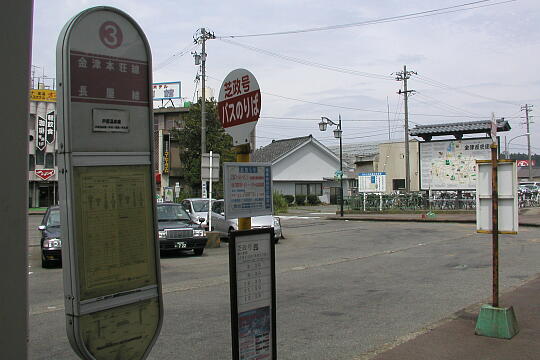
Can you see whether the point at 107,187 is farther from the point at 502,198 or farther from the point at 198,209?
the point at 198,209

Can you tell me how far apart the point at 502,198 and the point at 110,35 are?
17.7 feet

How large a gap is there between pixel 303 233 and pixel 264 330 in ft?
60.3

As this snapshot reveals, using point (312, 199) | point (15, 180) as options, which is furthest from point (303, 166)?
point (15, 180)

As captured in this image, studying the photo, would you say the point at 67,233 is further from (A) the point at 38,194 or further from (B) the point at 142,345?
(A) the point at 38,194

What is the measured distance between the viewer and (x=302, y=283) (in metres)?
9.95

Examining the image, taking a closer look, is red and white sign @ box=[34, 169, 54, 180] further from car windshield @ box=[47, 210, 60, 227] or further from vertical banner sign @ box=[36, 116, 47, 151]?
car windshield @ box=[47, 210, 60, 227]

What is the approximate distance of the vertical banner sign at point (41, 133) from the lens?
45.1 meters

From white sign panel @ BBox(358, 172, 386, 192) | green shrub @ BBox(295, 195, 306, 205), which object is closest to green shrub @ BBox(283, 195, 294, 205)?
green shrub @ BBox(295, 195, 306, 205)

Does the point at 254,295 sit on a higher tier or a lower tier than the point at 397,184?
lower

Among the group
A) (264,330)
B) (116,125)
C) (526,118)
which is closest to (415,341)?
(264,330)

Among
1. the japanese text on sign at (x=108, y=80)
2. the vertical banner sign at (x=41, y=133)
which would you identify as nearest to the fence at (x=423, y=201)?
the vertical banner sign at (x=41, y=133)

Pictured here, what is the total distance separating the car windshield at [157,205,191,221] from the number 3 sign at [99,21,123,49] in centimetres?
1272

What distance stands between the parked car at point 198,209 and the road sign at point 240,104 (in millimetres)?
16169

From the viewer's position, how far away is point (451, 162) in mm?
33062
